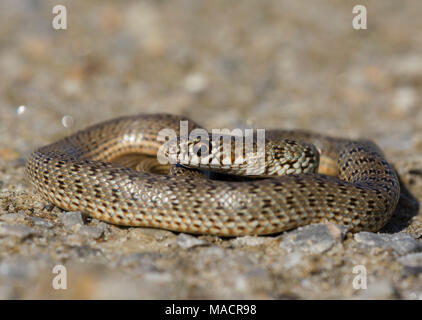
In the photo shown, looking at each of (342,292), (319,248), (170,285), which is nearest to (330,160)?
(319,248)

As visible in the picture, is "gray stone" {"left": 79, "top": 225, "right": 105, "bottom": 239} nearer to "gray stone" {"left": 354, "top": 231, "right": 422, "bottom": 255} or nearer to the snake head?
the snake head

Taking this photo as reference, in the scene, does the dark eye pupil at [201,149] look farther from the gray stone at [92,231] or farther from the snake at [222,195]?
the gray stone at [92,231]

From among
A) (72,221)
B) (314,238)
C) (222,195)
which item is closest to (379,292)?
(314,238)

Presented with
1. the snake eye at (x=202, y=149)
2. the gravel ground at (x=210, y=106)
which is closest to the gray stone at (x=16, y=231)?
the gravel ground at (x=210, y=106)

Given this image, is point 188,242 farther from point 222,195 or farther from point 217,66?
point 217,66

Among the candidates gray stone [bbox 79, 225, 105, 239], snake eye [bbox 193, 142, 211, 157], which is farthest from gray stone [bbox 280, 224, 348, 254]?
gray stone [bbox 79, 225, 105, 239]

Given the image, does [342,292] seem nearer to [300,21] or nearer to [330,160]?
[330,160]
